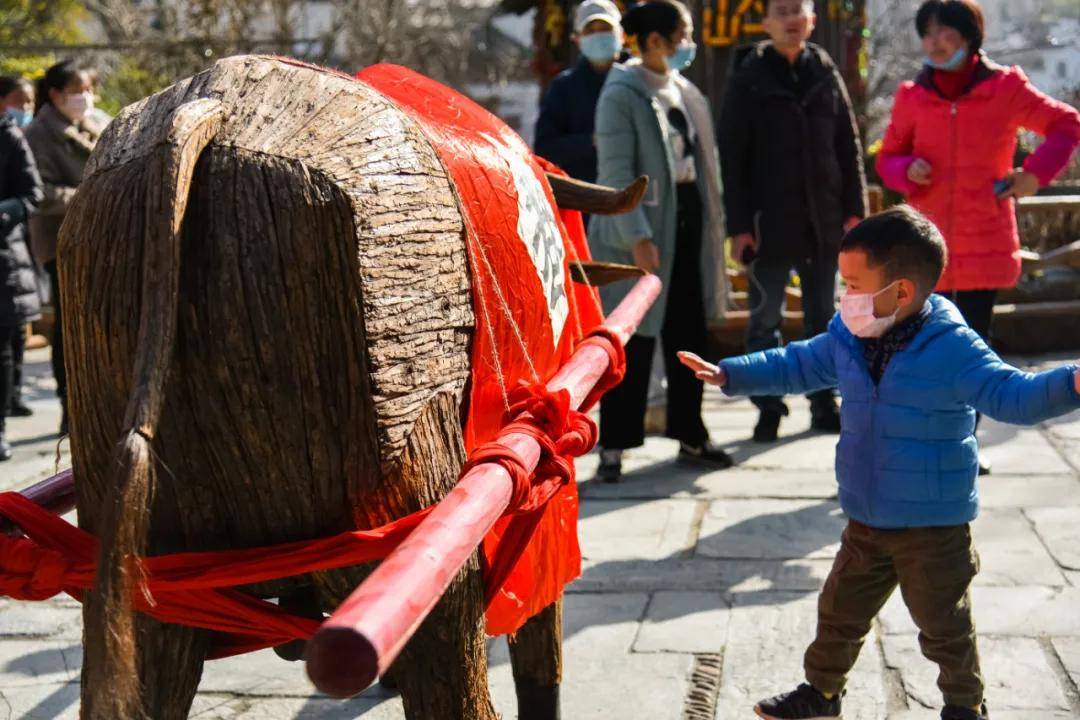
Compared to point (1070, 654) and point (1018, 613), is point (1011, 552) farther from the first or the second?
point (1070, 654)

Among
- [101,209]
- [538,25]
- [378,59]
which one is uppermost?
[101,209]

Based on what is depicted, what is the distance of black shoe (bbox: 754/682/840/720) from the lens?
3.02 metres

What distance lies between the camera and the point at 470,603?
2.07 metres

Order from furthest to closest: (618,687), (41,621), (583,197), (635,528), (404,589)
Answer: (635,528) → (41,621) → (618,687) → (583,197) → (404,589)

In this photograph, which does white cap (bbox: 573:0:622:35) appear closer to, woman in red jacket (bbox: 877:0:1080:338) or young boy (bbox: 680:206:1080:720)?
woman in red jacket (bbox: 877:0:1080:338)

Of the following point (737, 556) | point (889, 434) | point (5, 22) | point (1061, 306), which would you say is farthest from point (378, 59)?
point (889, 434)

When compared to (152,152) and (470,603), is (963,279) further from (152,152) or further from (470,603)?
(152,152)

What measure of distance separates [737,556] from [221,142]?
2844 millimetres

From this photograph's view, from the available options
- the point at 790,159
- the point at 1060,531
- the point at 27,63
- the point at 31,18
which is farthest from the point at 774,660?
the point at 31,18

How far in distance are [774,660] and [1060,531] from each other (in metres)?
1.47

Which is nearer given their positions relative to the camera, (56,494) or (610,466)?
(56,494)

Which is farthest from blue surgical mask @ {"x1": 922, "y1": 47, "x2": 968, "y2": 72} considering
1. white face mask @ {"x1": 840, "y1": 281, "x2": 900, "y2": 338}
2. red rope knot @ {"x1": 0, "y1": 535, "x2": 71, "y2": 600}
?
red rope knot @ {"x1": 0, "y1": 535, "x2": 71, "y2": 600}

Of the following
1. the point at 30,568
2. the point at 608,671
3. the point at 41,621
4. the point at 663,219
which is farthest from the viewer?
the point at 663,219

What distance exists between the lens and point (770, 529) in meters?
4.63
